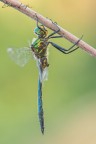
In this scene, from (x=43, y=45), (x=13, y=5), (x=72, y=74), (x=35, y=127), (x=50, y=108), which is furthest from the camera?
(x=72, y=74)

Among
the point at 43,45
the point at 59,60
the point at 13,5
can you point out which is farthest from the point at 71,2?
the point at 13,5

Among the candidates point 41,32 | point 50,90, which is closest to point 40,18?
point 41,32

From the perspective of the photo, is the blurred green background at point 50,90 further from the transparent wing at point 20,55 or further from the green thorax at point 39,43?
the green thorax at point 39,43

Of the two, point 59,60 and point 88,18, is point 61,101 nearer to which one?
point 59,60

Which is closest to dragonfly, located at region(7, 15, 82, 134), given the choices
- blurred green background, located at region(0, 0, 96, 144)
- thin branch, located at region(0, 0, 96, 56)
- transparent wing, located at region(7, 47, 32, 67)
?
transparent wing, located at region(7, 47, 32, 67)

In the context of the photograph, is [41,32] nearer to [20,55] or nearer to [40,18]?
[20,55]

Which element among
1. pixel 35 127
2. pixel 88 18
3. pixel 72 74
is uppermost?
pixel 88 18

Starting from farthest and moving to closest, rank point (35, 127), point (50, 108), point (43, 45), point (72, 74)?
point (72, 74) < point (50, 108) < point (35, 127) < point (43, 45)

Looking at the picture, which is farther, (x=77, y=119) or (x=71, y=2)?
(x=71, y=2)
